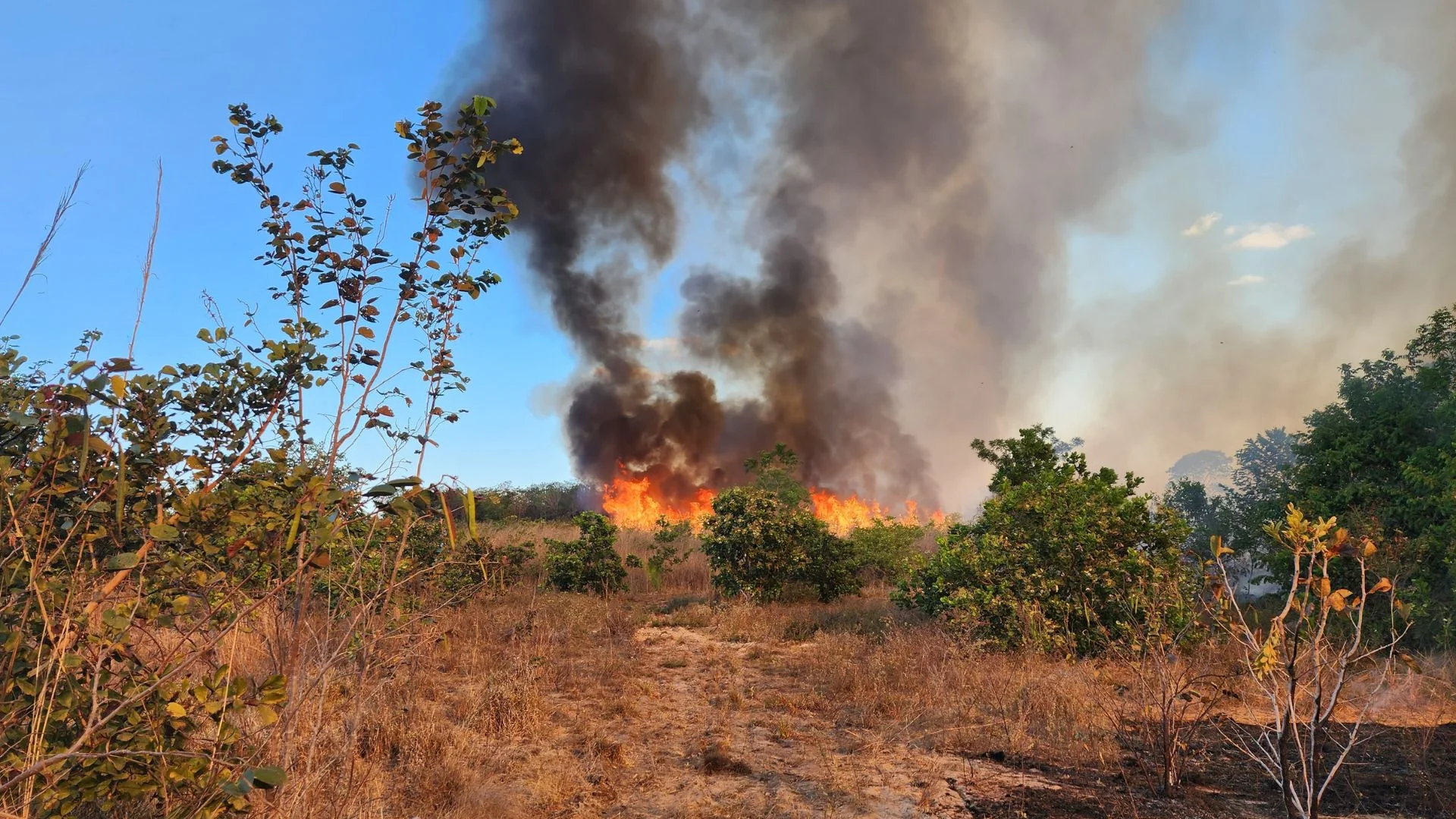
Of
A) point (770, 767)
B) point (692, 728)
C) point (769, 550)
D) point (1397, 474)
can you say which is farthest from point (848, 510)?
point (770, 767)

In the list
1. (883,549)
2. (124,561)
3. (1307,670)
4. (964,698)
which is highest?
(883,549)

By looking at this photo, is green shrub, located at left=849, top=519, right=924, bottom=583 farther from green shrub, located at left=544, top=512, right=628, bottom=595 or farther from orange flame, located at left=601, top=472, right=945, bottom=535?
green shrub, located at left=544, top=512, right=628, bottom=595

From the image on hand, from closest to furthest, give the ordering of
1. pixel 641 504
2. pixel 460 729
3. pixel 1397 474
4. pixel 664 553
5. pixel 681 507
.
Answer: pixel 460 729, pixel 1397 474, pixel 664 553, pixel 641 504, pixel 681 507

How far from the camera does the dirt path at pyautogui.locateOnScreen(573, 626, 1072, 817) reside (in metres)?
5.44

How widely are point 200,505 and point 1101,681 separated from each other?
31.0 ft

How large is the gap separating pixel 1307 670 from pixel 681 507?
3154cm

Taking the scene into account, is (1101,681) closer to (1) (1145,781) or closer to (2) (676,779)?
(1) (1145,781)

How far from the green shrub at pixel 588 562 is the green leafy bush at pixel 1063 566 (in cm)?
905

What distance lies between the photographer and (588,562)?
1753 centimetres

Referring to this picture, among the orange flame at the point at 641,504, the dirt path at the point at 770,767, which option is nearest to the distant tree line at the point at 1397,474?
the dirt path at the point at 770,767

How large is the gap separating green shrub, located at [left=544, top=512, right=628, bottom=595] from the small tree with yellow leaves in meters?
12.8

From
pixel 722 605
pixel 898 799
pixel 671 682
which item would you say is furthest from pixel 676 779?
pixel 722 605

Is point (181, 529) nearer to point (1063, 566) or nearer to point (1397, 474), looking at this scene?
point (1063, 566)

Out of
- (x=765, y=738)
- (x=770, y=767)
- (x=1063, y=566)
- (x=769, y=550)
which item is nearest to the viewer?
(x=770, y=767)
